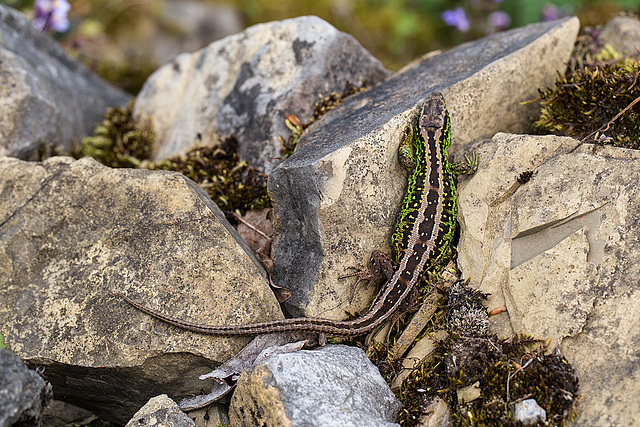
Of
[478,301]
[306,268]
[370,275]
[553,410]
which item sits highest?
[306,268]

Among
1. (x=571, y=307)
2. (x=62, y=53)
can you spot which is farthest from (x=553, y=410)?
(x=62, y=53)

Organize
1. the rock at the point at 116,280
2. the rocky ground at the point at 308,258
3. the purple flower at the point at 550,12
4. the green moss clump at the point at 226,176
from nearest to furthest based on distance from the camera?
1. the rocky ground at the point at 308,258
2. the rock at the point at 116,280
3. the green moss clump at the point at 226,176
4. the purple flower at the point at 550,12

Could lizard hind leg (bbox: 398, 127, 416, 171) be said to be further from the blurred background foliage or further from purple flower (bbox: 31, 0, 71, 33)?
purple flower (bbox: 31, 0, 71, 33)

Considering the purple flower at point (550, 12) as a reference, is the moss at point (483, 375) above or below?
below

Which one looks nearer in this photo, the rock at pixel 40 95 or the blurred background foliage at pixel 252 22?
the rock at pixel 40 95

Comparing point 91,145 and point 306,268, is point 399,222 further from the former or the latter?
point 91,145

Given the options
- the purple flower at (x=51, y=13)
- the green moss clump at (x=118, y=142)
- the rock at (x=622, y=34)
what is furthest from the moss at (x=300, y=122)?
the purple flower at (x=51, y=13)

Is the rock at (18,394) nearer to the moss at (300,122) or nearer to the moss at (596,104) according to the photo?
the moss at (300,122)
